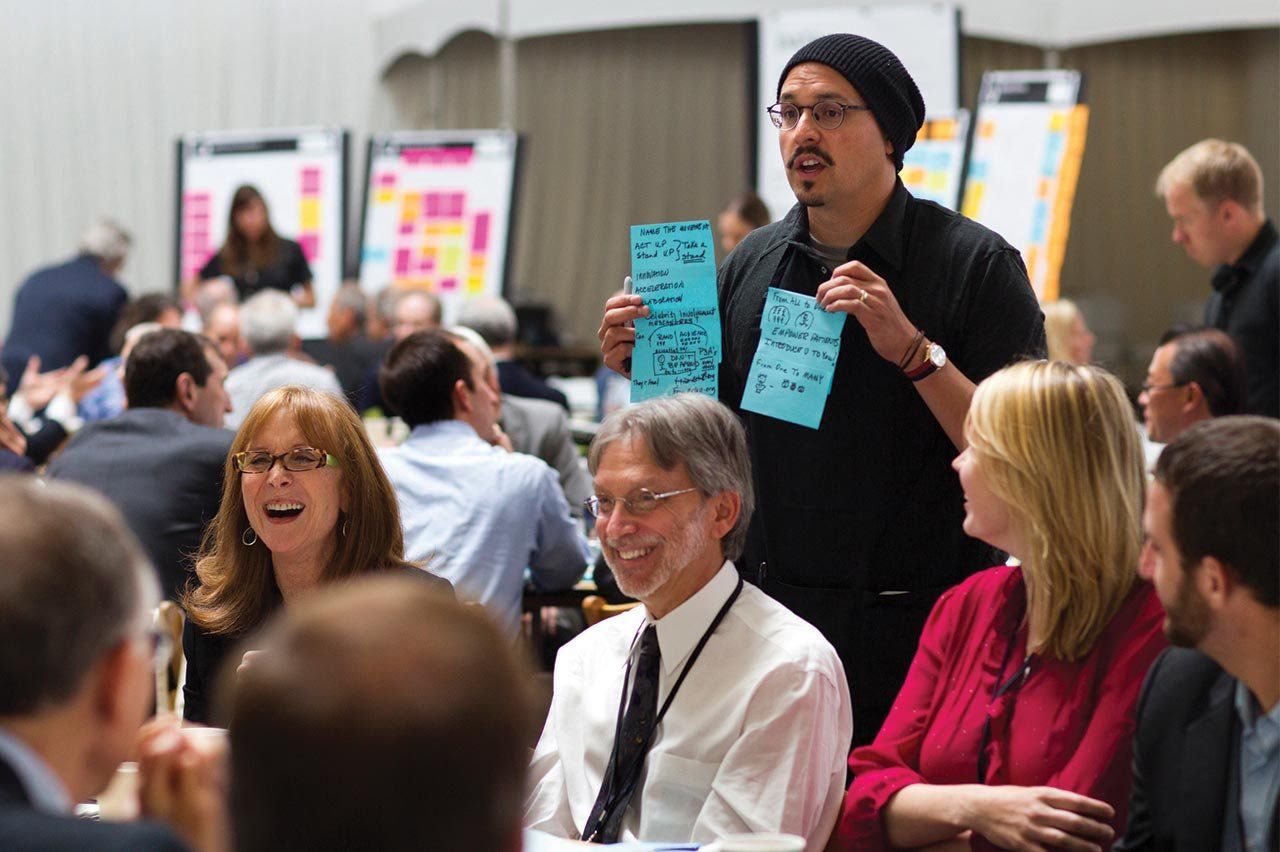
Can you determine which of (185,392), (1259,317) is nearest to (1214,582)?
(185,392)

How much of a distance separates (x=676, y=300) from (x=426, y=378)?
1488 mm

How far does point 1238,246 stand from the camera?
5.19 metres

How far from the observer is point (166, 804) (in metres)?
1.46

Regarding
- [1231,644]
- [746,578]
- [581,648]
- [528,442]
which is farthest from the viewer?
[528,442]

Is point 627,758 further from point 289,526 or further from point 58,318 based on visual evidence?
point 58,318

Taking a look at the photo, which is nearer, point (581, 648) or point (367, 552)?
point (581, 648)

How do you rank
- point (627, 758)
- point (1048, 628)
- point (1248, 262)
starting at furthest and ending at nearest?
point (1248, 262) → point (627, 758) → point (1048, 628)

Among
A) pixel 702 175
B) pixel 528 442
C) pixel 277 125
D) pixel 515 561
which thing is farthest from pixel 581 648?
pixel 277 125

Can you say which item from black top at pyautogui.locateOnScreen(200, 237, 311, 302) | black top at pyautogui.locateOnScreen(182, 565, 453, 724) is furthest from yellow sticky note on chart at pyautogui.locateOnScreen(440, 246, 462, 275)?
black top at pyautogui.locateOnScreen(182, 565, 453, 724)

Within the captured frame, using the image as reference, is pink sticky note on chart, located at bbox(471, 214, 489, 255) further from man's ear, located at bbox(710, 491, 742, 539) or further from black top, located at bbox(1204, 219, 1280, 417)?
man's ear, located at bbox(710, 491, 742, 539)

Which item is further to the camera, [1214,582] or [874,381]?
[874,381]

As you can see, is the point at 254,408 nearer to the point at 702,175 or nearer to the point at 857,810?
the point at 857,810

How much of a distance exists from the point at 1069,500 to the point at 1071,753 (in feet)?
1.18

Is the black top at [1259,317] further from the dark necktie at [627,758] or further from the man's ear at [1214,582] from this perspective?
the man's ear at [1214,582]
